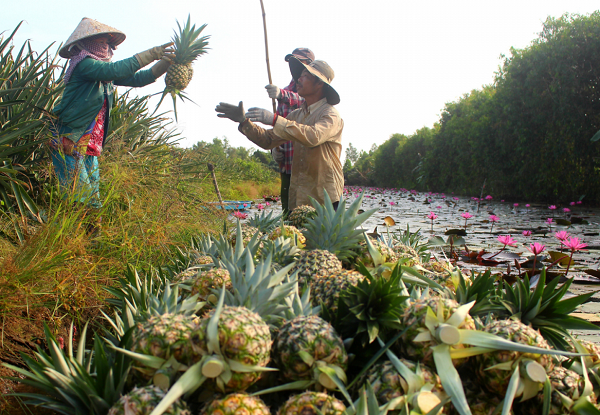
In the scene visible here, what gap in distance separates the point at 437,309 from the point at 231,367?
19.0 inches

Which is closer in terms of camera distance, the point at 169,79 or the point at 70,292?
the point at 70,292

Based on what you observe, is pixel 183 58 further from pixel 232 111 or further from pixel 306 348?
pixel 306 348

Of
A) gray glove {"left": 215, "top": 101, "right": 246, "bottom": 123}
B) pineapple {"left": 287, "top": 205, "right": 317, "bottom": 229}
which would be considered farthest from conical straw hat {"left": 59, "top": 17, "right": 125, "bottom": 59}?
pineapple {"left": 287, "top": 205, "right": 317, "bottom": 229}

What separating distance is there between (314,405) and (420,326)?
315 mm

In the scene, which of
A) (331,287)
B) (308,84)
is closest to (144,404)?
(331,287)

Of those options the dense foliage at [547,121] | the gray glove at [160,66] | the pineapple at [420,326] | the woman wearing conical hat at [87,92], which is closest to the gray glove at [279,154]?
the gray glove at [160,66]

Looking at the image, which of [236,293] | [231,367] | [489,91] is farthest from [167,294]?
[489,91]

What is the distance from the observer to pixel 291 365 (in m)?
0.82

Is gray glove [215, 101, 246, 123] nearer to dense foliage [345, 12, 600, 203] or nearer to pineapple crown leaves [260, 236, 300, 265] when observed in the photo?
pineapple crown leaves [260, 236, 300, 265]

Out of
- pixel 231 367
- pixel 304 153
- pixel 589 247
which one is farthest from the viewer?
pixel 589 247

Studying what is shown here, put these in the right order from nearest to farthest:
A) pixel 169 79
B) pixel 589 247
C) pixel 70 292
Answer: pixel 70 292 < pixel 169 79 < pixel 589 247

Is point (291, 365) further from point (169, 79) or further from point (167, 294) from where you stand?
point (169, 79)

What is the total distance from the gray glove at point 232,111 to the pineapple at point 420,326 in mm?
2561

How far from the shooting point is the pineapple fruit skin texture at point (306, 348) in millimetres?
807
